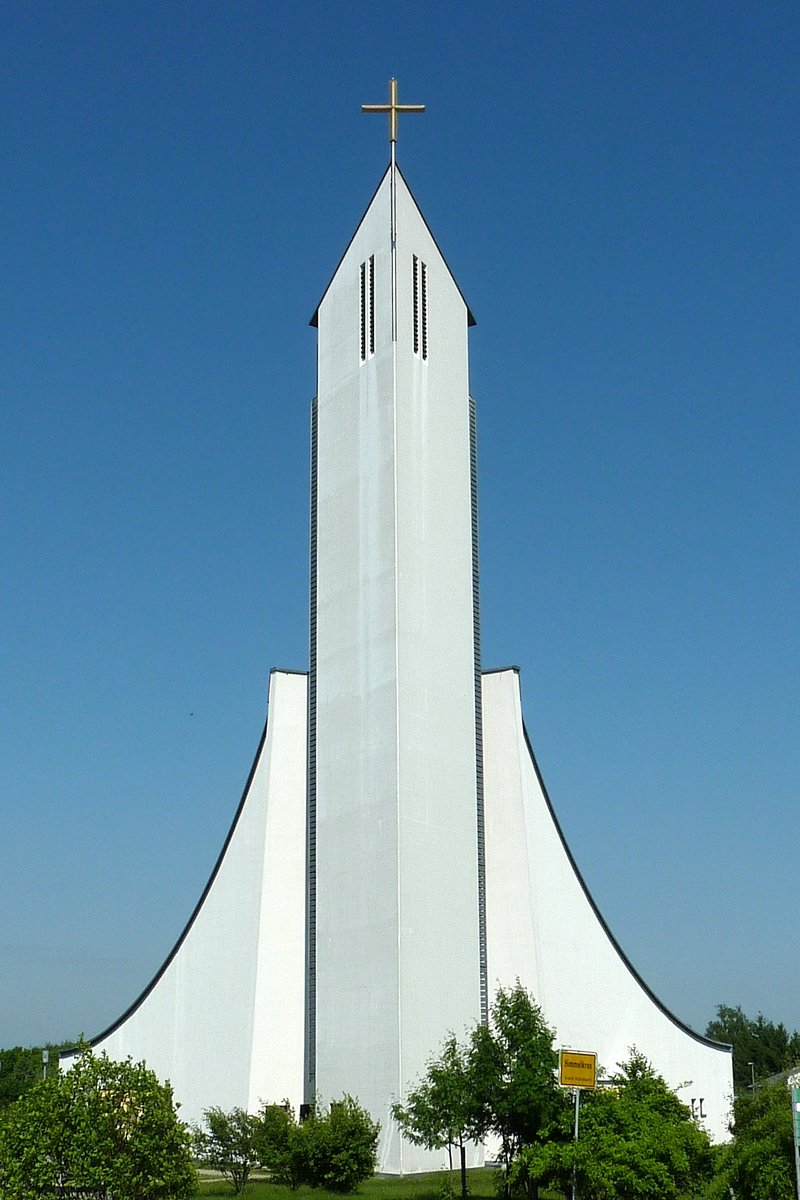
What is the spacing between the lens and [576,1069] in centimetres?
1912

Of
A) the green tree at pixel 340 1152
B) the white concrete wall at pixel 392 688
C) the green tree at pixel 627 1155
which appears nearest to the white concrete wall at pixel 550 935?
the white concrete wall at pixel 392 688

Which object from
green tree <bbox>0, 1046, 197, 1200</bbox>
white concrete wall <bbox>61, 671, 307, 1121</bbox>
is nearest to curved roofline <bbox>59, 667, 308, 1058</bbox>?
white concrete wall <bbox>61, 671, 307, 1121</bbox>

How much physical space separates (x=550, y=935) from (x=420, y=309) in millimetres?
16125

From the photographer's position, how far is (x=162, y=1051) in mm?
33688

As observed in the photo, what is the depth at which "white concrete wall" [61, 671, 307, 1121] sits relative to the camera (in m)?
32.0

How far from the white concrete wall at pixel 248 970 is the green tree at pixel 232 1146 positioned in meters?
4.84

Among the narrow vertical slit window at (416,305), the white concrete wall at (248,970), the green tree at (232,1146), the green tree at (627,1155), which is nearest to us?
the green tree at (627,1155)

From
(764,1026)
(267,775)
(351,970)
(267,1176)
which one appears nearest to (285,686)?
(267,775)

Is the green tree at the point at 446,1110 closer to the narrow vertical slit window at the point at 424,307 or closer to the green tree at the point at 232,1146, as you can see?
the green tree at the point at 232,1146

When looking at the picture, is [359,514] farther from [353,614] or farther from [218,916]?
[218,916]

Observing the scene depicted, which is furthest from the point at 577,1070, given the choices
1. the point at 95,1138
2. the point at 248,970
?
the point at 248,970

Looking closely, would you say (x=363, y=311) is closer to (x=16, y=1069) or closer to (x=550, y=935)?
(x=550, y=935)

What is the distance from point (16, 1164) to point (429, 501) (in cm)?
1985

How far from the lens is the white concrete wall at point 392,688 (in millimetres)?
29812
